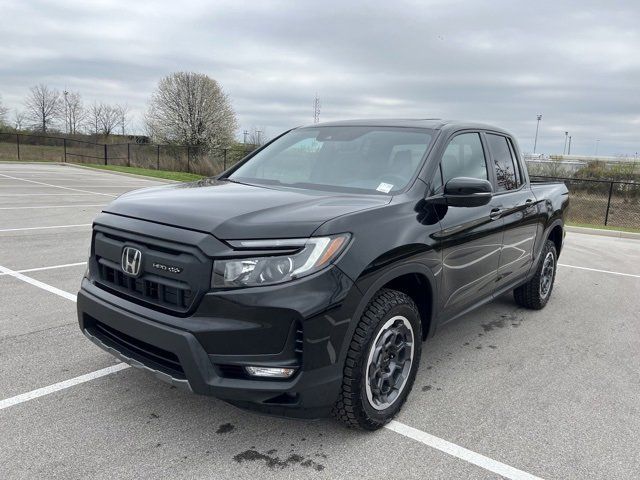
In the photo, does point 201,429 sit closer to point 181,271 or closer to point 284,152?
point 181,271

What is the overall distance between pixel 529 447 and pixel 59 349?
340 centimetres

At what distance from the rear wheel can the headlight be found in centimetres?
373

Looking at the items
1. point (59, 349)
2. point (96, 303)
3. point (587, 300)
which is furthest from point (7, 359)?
point (587, 300)

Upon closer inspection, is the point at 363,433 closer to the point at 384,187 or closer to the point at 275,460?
the point at 275,460

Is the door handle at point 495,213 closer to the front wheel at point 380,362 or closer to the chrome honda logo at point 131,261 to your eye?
the front wheel at point 380,362

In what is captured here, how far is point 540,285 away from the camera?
18.5ft

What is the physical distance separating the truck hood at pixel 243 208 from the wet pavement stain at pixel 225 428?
3.97ft

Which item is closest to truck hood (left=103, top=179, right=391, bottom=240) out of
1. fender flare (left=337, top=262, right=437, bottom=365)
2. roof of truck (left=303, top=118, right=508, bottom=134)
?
fender flare (left=337, top=262, right=437, bottom=365)

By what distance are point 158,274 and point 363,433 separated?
148 cm

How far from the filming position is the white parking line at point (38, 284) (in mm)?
5336

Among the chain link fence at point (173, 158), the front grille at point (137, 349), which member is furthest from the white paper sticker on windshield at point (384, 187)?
the chain link fence at point (173, 158)

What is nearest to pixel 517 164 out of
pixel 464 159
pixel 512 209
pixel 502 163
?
pixel 502 163

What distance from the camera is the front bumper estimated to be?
8.07ft

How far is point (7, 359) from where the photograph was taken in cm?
378
